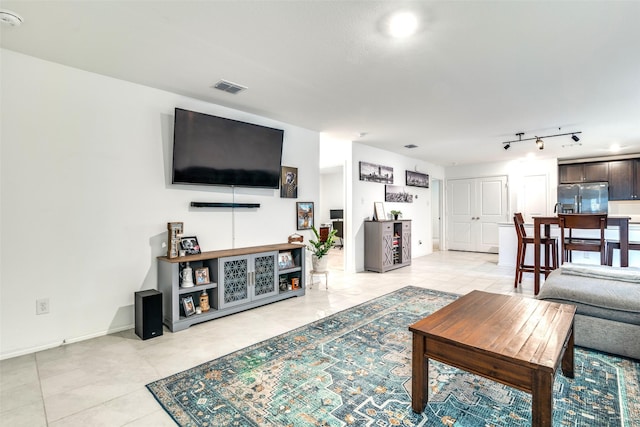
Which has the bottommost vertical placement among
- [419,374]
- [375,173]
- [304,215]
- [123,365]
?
[123,365]

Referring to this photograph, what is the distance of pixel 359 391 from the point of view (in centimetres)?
195

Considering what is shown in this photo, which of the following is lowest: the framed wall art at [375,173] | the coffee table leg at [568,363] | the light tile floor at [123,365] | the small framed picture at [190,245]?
the light tile floor at [123,365]

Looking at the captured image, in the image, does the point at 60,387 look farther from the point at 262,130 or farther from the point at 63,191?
the point at 262,130

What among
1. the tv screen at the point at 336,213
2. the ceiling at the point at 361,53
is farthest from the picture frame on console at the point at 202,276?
the tv screen at the point at 336,213

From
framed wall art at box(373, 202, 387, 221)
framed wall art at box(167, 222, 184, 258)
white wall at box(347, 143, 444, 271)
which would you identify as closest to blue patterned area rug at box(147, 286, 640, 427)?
framed wall art at box(167, 222, 184, 258)

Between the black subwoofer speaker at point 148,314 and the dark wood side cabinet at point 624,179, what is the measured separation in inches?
355

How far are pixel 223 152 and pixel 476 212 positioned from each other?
288 inches

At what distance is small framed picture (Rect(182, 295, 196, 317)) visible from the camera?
3.09m

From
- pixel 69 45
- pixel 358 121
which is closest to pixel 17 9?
pixel 69 45

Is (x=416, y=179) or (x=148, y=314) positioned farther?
(x=416, y=179)

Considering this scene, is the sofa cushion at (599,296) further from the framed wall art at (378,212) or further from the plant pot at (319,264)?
the framed wall art at (378,212)

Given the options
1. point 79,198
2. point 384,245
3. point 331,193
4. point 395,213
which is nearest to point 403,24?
point 79,198

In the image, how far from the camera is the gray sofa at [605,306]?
2.30m

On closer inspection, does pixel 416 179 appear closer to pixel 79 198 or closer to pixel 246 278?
pixel 246 278
